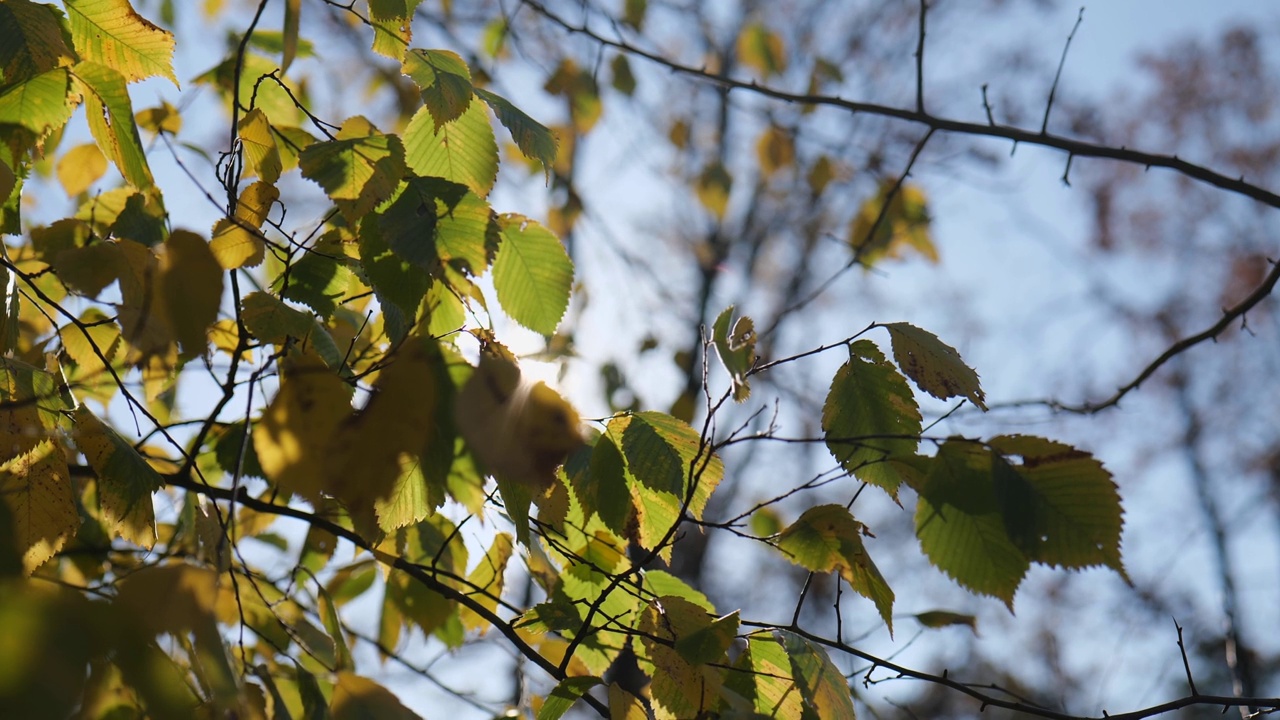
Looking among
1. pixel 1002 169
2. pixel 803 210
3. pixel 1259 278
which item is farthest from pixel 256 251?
pixel 1259 278

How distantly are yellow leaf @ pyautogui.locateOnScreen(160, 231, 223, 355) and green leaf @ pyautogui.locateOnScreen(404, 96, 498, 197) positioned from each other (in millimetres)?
349

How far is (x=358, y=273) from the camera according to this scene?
87cm

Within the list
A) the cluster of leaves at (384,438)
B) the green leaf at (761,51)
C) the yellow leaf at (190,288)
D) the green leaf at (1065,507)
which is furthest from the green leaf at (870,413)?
the green leaf at (761,51)

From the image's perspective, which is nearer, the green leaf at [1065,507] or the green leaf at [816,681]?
the green leaf at [1065,507]

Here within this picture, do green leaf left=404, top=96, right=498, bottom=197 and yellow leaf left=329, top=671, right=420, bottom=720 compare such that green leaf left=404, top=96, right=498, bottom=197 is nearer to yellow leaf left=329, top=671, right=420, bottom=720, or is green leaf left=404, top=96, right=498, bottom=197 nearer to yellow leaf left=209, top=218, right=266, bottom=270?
yellow leaf left=209, top=218, right=266, bottom=270

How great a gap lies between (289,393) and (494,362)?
0.13 metres

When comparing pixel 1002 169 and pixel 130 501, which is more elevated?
pixel 1002 169

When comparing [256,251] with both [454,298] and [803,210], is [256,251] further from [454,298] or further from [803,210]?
[803,210]

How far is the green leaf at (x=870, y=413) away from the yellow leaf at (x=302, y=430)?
0.43m

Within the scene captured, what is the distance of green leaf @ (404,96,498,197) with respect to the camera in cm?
90

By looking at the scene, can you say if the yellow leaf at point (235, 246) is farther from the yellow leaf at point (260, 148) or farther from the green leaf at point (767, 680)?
the green leaf at point (767, 680)

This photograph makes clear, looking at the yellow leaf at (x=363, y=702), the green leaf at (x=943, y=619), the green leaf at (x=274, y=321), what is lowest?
the yellow leaf at (x=363, y=702)

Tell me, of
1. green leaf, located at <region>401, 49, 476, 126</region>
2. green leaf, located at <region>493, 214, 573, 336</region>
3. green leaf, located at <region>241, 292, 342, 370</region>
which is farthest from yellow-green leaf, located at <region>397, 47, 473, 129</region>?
green leaf, located at <region>241, 292, 342, 370</region>

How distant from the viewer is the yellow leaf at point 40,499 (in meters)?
0.82
